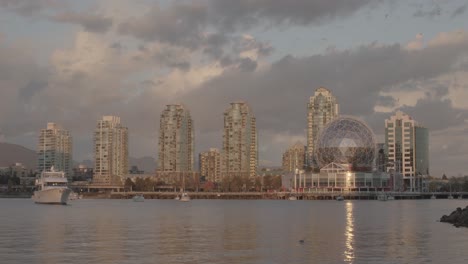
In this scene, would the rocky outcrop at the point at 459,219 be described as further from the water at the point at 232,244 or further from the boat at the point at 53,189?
the boat at the point at 53,189

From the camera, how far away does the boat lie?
166 meters

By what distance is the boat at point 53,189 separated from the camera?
166 m

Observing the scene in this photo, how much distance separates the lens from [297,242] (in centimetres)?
6384

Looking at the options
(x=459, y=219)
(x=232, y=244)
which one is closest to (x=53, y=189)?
(x=459, y=219)

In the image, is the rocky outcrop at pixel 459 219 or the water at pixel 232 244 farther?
the rocky outcrop at pixel 459 219

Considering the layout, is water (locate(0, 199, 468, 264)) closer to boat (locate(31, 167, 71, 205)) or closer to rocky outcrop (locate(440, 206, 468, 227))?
rocky outcrop (locate(440, 206, 468, 227))

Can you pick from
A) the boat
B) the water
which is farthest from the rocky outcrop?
the boat

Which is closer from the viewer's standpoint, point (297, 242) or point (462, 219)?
point (297, 242)

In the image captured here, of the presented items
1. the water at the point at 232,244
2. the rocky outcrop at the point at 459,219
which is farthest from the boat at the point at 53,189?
the rocky outcrop at the point at 459,219

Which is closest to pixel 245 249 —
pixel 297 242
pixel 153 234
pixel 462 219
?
pixel 297 242

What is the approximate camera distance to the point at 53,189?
166m

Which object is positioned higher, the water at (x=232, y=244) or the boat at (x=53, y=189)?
the boat at (x=53, y=189)

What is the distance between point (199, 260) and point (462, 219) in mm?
48173

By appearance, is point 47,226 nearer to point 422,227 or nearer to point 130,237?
point 130,237
